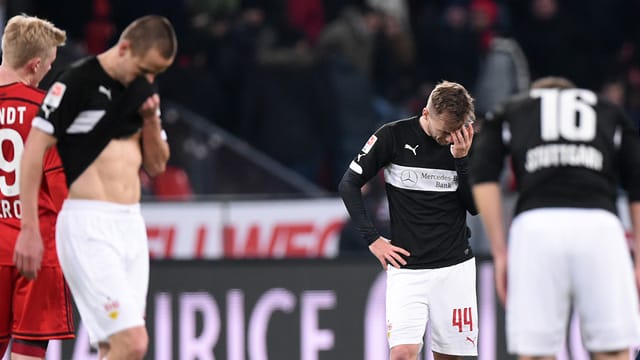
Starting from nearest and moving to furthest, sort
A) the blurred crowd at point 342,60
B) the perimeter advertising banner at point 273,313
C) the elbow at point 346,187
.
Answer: the elbow at point 346,187 → the perimeter advertising banner at point 273,313 → the blurred crowd at point 342,60

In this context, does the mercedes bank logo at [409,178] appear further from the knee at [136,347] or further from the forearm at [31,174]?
the forearm at [31,174]

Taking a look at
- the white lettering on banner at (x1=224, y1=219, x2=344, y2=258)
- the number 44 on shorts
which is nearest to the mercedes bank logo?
the number 44 on shorts

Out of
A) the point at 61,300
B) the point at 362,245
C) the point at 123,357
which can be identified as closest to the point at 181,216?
the point at 362,245

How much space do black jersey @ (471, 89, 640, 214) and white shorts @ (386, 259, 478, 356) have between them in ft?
4.34

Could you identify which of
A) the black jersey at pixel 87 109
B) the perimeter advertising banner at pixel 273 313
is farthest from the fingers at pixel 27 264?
the perimeter advertising banner at pixel 273 313

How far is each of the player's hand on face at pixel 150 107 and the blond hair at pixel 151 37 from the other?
0.74ft

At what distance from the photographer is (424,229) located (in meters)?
7.90

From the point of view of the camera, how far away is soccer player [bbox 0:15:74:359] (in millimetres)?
7613

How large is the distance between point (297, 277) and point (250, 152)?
336 cm

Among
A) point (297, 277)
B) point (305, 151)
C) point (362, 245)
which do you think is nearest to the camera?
point (297, 277)

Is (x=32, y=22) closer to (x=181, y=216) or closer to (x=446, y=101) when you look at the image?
(x=446, y=101)

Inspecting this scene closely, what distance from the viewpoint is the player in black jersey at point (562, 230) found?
6.49 metres

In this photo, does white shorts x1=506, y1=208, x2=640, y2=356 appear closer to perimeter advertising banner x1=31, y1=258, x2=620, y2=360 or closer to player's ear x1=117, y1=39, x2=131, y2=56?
player's ear x1=117, y1=39, x2=131, y2=56

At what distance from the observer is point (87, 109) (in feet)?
22.0
